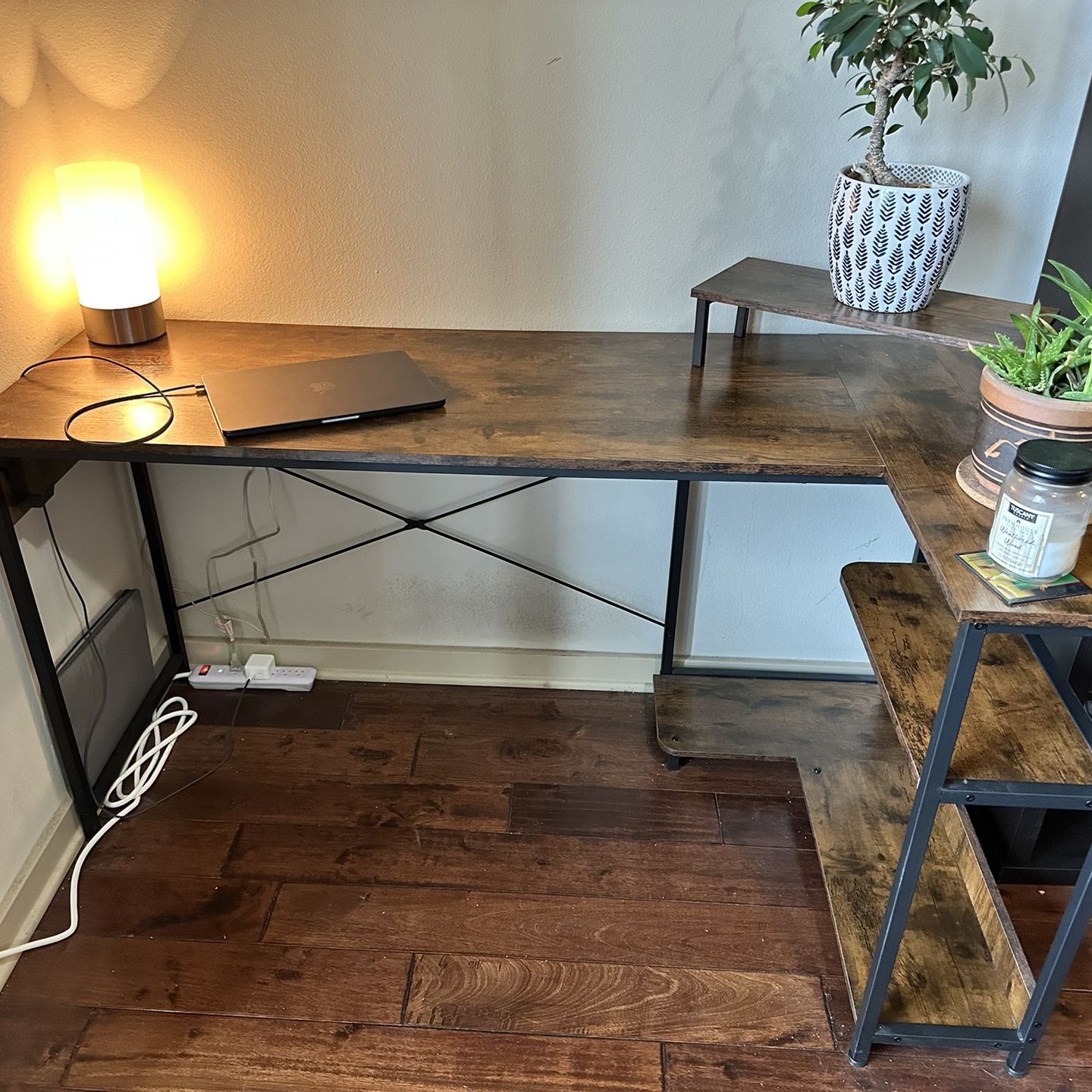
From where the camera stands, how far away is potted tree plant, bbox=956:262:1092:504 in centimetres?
116

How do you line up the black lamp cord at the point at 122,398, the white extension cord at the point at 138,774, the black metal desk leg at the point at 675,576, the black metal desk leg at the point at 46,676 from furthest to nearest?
the black metal desk leg at the point at 675,576, the white extension cord at the point at 138,774, the black metal desk leg at the point at 46,676, the black lamp cord at the point at 122,398

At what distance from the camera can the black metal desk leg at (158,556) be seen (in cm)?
203

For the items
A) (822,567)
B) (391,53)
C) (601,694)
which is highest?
(391,53)

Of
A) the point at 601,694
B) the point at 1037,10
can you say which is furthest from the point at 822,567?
the point at 1037,10

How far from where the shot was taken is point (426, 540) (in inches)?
83.4

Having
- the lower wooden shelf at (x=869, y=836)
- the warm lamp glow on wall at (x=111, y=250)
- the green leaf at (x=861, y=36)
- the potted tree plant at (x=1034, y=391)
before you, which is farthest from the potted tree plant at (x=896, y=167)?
the warm lamp glow on wall at (x=111, y=250)

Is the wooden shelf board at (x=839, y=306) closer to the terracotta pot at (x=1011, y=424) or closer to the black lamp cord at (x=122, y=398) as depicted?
the terracotta pot at (x=1011, y=424)

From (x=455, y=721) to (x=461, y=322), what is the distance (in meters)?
0.86

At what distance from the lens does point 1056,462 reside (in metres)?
1.04

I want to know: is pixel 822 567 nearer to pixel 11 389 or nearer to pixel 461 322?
pixel 461 322

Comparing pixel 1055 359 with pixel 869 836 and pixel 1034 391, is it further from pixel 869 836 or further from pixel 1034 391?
pixel 869 836

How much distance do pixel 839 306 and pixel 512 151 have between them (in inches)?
24.9

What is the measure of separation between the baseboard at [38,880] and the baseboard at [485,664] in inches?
21.9

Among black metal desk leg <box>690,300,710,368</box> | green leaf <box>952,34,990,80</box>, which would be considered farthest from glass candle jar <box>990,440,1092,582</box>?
black metal desk leg <box>690,300,710,368</box>
